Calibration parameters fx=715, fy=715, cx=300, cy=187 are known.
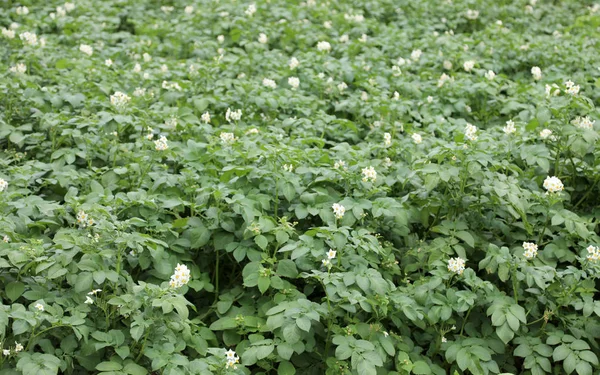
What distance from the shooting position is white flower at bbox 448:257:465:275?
3461mm

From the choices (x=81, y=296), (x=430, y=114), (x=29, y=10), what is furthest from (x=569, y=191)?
(x=29, y=10)

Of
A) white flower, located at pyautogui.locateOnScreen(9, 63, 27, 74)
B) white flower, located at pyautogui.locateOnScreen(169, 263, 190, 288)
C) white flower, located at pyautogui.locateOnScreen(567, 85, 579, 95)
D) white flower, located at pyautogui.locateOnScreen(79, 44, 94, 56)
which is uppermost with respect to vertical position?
white flower, located at pyautogui.locateOnScreen(567, 85, 579, 95)

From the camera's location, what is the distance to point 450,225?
12.5 feet

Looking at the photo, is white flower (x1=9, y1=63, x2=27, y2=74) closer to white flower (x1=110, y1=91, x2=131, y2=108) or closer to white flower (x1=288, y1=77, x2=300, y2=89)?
white flower (x1=110, y1=91, x2=131, y2=108)

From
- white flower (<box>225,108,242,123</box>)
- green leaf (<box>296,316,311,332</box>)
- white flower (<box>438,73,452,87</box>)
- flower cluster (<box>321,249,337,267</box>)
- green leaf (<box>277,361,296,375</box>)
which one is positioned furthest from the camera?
white flower (<box>438,73,452,87</box>)

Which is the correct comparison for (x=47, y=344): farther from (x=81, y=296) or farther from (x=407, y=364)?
(x=407, y=364)

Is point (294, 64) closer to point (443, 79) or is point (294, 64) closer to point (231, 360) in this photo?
point (443, 79)

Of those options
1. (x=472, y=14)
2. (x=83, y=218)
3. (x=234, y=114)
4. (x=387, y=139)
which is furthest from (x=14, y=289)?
(x=472, y=14)

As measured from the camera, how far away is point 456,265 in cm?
346

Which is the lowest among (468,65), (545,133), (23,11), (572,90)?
(23,11)

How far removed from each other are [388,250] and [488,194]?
0.71m

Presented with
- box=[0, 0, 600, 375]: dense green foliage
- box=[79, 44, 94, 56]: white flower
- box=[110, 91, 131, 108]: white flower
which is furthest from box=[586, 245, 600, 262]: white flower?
box=[79, 44, 94, 56]: white flower

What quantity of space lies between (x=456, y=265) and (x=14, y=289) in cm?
204

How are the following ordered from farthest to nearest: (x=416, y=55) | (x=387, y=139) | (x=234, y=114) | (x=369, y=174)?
(x=416, y=55) < (x=234, y=114) < (x=387, y=139) < (x=369, y=174)
